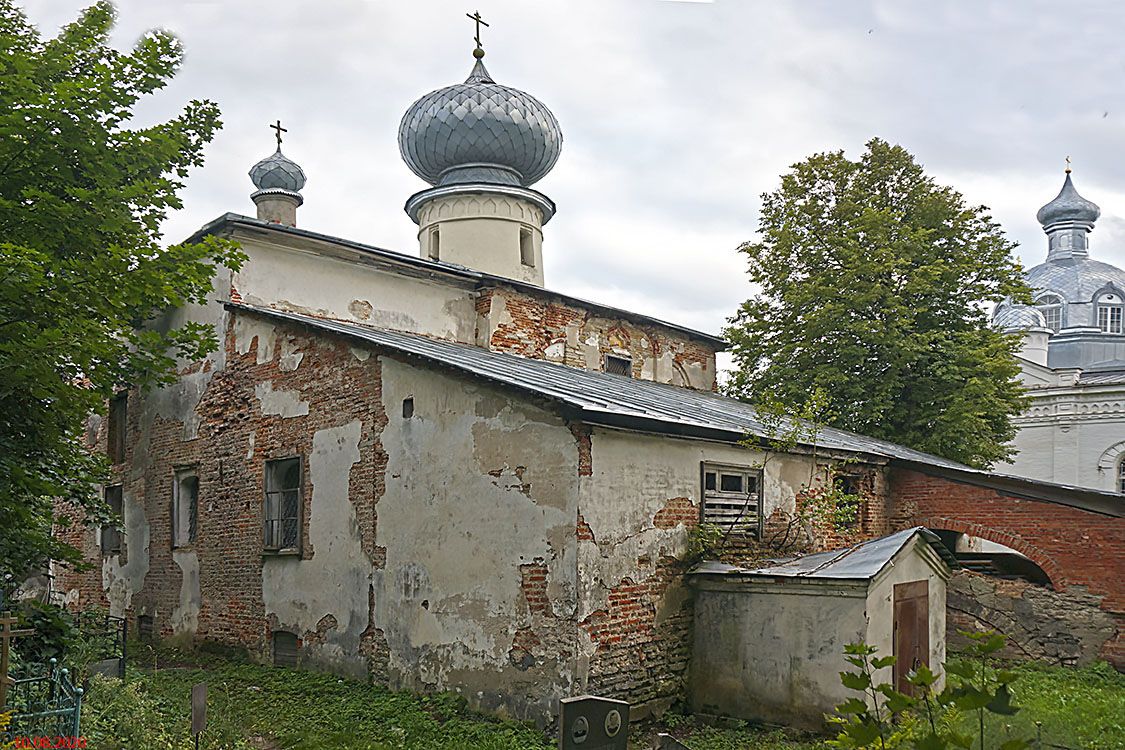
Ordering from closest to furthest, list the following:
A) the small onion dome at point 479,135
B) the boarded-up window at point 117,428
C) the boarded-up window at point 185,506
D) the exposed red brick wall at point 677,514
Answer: the exposed red brick wall at point 677,514
the boarded-up window at point 185,506
the boarded-up window at point 117,428
the small onion dome at point 479,135

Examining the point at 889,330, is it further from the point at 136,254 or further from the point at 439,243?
the point at 136,254

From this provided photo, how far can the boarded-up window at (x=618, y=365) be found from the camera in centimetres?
1803

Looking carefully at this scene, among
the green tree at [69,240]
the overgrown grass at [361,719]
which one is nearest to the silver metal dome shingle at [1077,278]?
the overgrown grass at [361,719]

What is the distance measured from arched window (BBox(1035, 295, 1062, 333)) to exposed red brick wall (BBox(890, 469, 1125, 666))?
38.1 metres

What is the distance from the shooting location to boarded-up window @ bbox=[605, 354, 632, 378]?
710 inches

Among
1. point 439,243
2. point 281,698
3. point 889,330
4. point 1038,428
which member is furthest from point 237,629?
point 1038,428

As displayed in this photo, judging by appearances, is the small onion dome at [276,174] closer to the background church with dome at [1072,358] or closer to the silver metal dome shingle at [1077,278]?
the background church with dome at [1072,358]

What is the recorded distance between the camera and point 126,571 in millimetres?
15320

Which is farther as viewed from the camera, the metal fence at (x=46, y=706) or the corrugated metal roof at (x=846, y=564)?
the corrugated metal roof at (x=846, y=564)

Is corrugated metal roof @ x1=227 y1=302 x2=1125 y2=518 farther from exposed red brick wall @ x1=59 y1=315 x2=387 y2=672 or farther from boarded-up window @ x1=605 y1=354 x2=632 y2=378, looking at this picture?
boarded-up window @ x1=605 y1=354 x2=632 y2=378

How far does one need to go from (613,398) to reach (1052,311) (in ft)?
146

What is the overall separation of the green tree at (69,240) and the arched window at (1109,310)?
47.9 metres

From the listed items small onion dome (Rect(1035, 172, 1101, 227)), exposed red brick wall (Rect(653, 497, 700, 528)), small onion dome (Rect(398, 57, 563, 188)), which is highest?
small onion dome (Rect(1035, 172, 1101, 227))

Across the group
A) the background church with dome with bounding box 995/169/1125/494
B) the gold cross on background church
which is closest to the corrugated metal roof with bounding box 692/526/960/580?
the gold cross on background church
